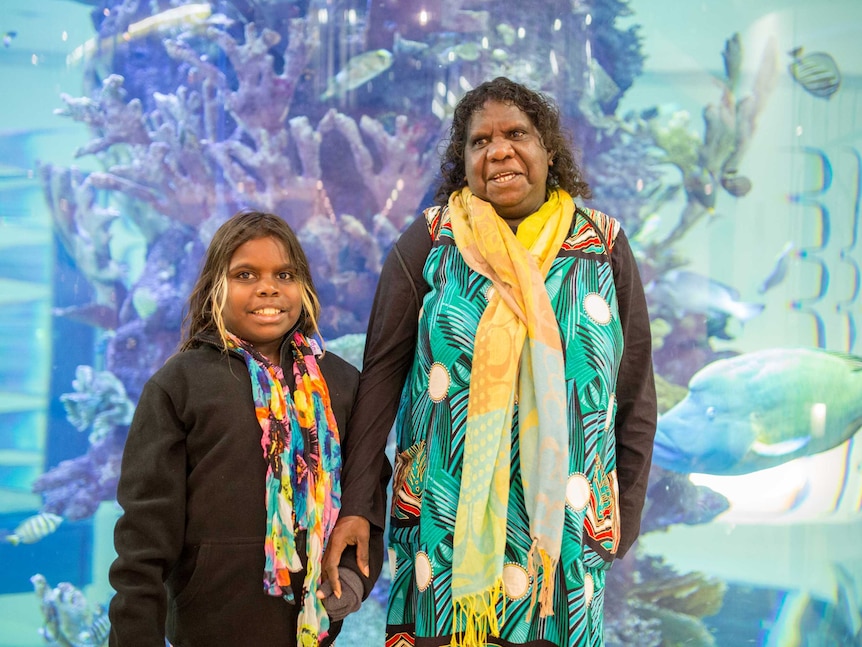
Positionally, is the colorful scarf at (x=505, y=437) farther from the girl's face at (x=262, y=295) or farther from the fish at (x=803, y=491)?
the fish at (x=803, y=491)

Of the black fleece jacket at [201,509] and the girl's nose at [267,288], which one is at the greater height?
the girl's nose at [267,288]

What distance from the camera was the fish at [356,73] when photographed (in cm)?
329

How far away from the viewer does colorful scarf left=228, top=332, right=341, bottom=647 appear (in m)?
1.63

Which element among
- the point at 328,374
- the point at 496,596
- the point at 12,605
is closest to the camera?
the point at 496,596

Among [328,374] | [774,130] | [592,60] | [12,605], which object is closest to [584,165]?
[592,60]

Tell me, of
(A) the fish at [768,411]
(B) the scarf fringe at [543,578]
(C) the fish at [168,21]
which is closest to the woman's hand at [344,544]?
(B) the scarf fringe at [543,578]

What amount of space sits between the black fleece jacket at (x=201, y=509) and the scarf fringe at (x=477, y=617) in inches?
13.7

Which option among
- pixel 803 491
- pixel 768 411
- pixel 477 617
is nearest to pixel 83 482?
pixel 477 617

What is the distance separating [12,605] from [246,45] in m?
2.49

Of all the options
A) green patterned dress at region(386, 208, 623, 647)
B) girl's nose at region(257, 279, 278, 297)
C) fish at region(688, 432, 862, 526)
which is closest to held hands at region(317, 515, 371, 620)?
green patterned dress at region(386, 208, 623, 647)

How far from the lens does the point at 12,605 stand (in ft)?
10.4

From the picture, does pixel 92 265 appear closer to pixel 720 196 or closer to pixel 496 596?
pixel 496 596

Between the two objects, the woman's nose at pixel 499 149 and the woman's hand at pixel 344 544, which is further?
the woman's nose at pixel 499 149

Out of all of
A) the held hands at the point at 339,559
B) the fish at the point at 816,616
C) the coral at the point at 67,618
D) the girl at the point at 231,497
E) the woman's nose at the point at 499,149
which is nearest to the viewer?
the girl at the point at 231,497
